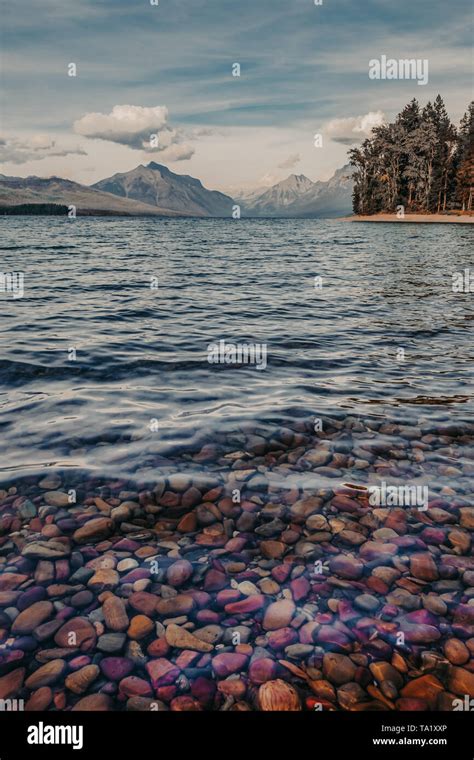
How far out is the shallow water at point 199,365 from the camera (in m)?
7.69

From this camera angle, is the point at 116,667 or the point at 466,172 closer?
the point at 116,667

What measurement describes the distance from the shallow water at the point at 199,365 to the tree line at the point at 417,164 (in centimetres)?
10564

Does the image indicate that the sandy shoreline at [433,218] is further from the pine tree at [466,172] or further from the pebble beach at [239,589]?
the pebble beach at [239,589]

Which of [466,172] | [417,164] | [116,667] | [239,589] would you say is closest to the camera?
[116,667]

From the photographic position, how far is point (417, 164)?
123m

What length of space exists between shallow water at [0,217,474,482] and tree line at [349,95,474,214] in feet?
347

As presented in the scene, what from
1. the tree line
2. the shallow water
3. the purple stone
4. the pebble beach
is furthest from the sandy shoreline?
the purple stone

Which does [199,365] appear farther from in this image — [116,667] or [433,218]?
[433,218]

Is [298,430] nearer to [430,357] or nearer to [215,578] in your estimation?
[215,578]

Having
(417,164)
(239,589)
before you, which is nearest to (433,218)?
Result: (417,164)

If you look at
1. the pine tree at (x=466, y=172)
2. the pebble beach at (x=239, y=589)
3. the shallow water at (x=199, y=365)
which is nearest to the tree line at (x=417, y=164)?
the pine tree at (x=466, y=172)

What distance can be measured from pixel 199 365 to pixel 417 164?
132 meters

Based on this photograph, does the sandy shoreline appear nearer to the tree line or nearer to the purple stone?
the tree line

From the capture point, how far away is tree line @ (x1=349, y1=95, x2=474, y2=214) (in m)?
118
